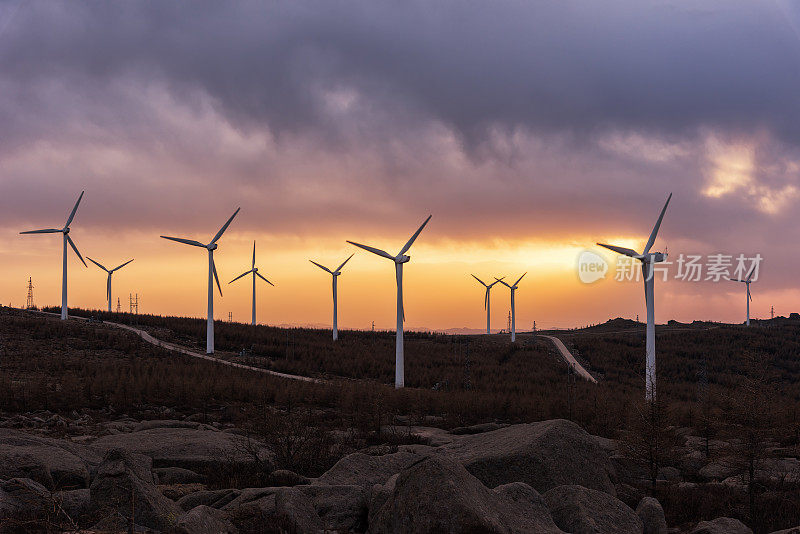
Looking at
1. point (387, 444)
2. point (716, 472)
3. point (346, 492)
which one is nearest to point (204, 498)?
point (346, 492)

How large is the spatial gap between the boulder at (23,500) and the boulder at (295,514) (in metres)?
3.37

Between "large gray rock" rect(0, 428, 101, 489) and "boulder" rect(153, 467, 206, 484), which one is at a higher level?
"large gray rock" rect(0, 428, 101, 489)

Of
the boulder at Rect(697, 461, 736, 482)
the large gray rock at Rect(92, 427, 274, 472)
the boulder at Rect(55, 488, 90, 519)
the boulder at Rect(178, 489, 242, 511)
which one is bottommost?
the boulder at Rect(697, 461, 736, 482)

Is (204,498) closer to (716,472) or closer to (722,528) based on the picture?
(722,528)

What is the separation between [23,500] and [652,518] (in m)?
10.8

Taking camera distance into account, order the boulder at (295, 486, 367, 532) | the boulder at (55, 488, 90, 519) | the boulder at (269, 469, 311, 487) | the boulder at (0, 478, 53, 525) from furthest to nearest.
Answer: the boulder at (269, 469, 311, 487) → the boulder at (295, 486, 367, 532) → the boulder at (55, 488, 90, 519) → the boulder at (0, 478, 53, 525)

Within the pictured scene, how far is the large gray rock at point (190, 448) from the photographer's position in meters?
16.6

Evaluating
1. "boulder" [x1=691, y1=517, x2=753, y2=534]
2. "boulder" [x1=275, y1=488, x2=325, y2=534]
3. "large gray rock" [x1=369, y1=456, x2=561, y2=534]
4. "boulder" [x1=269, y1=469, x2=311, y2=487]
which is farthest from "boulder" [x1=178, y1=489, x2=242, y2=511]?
"boulder" [x1=691, y1=517, x2=753, y2=534]

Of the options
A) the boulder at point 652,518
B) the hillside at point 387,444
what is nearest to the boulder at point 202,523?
the hillside at point 387,444

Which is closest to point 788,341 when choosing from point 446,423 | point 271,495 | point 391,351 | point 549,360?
point 549,360

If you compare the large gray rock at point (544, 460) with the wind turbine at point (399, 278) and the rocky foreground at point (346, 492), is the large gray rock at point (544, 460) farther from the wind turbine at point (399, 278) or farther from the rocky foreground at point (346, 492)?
the wind turbine at point (399, 278)

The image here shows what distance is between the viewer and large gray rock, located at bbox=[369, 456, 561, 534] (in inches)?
352

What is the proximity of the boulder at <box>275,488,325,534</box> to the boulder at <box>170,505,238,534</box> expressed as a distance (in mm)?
729

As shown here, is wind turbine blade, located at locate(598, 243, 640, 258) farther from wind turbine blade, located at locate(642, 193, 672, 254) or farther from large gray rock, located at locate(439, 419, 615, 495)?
large gray rock, located at locate(439, 419, 615, 495)
